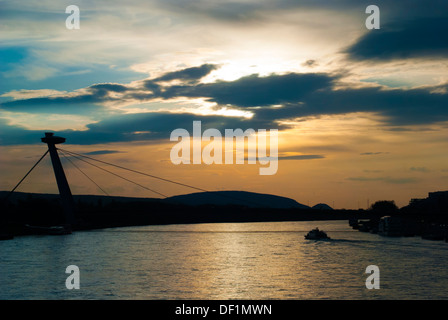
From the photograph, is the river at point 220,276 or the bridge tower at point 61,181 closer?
the river at point 220,276

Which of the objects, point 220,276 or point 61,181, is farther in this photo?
point 61,181

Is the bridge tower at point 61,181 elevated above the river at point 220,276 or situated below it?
above

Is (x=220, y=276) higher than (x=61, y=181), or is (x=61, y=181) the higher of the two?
(x=61, y=181)

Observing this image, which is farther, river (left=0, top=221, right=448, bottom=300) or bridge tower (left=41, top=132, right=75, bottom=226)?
bridge tower (left=41, top=132, right=75, bottom=226)

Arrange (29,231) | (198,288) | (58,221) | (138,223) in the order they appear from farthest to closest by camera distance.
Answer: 1. (138,223)
2. (58,221)
3. (29,231)
4. (198,288)

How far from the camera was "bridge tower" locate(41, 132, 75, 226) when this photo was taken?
96.1 metres

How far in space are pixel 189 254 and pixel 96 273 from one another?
874 inches

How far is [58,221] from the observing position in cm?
12788

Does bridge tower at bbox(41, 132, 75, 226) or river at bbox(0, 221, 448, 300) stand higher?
bridge tower at bbox(41, 132, 75, 226)

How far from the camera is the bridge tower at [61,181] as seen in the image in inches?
3784

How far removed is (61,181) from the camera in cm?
9638
